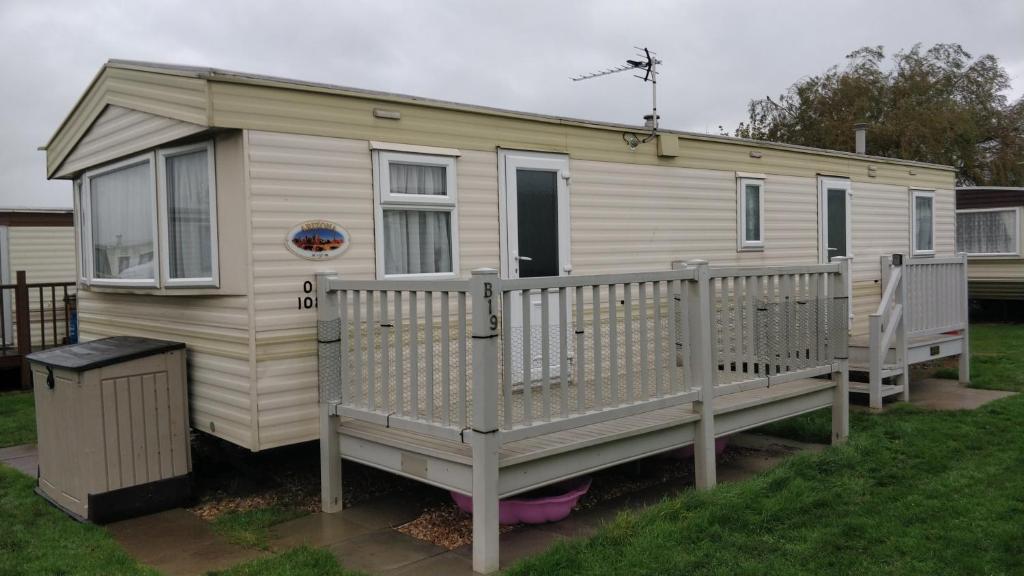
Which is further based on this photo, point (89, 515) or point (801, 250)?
point (801, 250)

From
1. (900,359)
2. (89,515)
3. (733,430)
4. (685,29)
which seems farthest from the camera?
(685,29)

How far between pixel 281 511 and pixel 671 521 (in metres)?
2.30

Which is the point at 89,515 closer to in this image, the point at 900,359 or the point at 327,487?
the point at 327,487

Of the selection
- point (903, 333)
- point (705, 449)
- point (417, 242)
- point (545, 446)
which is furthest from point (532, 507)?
point (903, 333)

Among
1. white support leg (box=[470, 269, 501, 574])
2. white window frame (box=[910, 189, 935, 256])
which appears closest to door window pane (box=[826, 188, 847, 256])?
white window frame (box=[910, 189, 935, 256])

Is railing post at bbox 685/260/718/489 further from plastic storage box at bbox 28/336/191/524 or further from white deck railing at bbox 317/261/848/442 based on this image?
plastic storage box at bbox 28/336/191/524

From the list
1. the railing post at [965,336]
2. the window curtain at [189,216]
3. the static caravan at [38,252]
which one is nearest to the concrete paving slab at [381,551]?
the window curtain at [189,216]

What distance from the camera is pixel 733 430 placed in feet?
17.4

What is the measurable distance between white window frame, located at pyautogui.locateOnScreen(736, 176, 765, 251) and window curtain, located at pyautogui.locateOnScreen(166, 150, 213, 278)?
5.00m

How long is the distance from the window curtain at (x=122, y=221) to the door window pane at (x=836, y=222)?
22.9 ft

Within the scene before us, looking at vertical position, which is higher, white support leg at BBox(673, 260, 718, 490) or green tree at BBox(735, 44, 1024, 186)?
green tree at BBox(735, 44, 1024, 186)

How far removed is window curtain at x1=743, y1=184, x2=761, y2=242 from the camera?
8.07 meters

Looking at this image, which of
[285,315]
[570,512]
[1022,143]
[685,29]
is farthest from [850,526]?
[1022,143]

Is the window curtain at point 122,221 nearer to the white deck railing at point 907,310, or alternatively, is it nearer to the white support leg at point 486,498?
the white support leg at point 486,498
